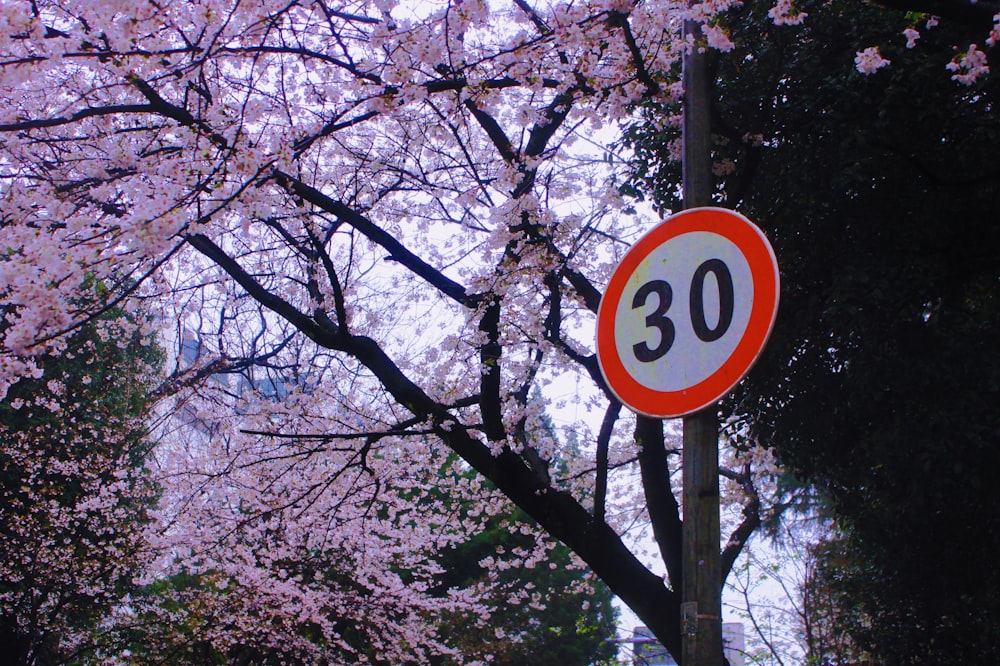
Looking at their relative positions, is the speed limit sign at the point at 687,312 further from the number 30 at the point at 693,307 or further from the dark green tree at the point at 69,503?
the dark green tree at the point at 69,503

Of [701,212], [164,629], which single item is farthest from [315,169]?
[164,629]

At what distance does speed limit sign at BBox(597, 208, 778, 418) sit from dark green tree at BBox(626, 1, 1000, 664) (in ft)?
9.21

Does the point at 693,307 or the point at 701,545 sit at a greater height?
the point at 693,307

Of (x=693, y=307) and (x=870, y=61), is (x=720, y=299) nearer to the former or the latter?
(x=693, y=307)

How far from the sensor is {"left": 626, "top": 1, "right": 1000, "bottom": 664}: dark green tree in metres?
5.66

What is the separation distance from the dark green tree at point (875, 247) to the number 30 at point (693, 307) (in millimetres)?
2857

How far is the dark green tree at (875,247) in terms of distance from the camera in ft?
18.6

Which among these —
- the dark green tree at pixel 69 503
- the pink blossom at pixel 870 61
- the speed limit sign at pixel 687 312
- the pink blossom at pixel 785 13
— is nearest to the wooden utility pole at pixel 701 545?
the speed limit sign at pixel 687 312

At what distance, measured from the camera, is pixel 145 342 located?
622 inches

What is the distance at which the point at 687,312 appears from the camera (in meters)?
2.48

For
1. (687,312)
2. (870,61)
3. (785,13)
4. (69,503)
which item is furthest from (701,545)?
(69,503)

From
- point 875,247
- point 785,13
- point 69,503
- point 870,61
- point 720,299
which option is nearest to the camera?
point 720,299

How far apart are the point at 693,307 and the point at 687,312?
2 centimetres

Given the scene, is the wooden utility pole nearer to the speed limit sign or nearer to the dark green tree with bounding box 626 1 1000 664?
the speed limit sign
